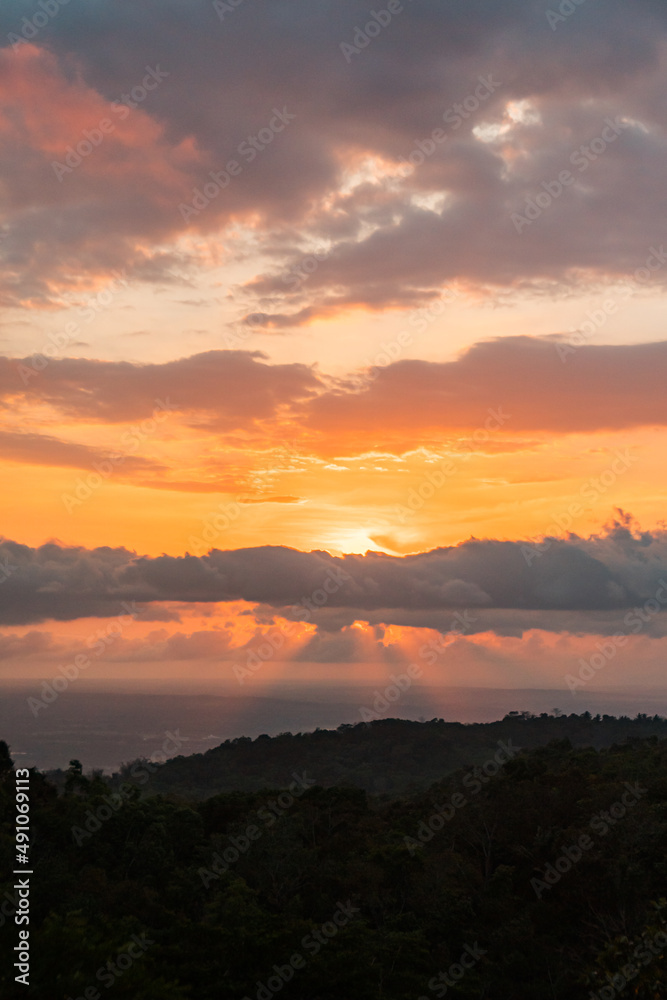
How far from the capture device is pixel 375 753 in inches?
6245

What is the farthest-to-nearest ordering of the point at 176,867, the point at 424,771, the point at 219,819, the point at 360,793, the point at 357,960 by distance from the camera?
the point at 424,771 < the point at 360,793 < the point at 219,819 < the point at 176,867 < the point at 357,960

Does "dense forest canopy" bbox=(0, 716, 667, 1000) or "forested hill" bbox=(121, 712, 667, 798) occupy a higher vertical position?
"dense forest canopy" bbox=(0, 716, 667, 1000)

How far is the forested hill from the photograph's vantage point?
447ft

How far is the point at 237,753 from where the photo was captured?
15850 cm

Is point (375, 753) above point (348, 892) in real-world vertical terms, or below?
below

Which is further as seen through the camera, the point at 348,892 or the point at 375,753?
the point at 375,753

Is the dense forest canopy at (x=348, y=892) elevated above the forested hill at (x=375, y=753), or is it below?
above

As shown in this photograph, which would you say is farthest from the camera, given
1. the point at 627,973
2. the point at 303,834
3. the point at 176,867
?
the point at 303,834

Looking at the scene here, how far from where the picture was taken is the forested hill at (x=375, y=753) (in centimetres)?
13612

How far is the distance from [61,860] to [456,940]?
1929 centimetres

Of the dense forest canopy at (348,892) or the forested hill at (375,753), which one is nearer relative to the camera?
the dense forest canopy at (348,892)

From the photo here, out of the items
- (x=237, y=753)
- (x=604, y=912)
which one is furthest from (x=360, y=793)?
(x=237, y=753)

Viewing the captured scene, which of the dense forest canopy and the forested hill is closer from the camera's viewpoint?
the dense forest canopy

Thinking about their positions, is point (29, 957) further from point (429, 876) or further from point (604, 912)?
point (604, 912)
